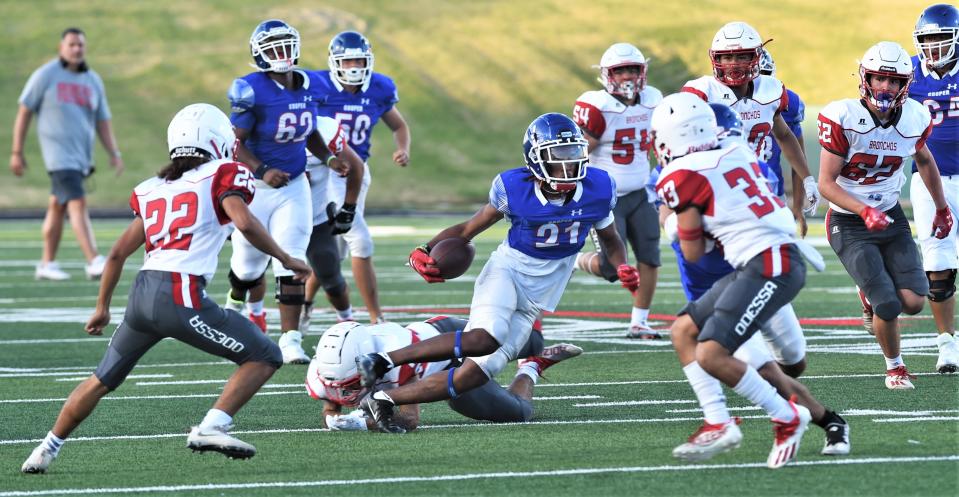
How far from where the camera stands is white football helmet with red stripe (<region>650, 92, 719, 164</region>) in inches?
216

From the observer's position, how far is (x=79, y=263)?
15.8 meters

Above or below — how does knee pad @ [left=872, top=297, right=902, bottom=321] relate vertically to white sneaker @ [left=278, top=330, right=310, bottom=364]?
above

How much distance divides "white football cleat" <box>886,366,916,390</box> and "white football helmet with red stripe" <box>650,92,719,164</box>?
2.04m

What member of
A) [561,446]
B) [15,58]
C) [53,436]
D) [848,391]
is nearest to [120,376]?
[53,436]

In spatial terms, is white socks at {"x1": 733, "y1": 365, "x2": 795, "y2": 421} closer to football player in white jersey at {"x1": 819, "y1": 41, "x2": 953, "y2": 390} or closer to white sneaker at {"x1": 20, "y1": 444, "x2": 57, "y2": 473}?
football player in white jersey at {"x1": 819, "y1": 41, "x2": 953, "y2": 390}

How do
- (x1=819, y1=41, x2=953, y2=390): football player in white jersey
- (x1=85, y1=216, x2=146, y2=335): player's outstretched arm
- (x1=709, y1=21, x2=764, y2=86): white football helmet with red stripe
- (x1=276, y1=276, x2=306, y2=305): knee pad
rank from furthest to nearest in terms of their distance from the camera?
(x1=276, y1=276, x2=306, y2=305): knee pad, (x1=709, y1=21, x2=764, y2=86): white football helmet with red stripe, (x1=819, y1=41, x2=953, y2=390): football player in white jersey, (x1=85, y1=216, x2=146, y2=335): player's outstretched arm

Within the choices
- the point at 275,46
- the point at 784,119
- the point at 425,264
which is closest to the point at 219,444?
the point at 425,264

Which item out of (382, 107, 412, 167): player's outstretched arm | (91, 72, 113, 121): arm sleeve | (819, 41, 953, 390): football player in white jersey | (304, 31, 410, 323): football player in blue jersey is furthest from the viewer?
(91, 72, 113, 121): arm sleeve

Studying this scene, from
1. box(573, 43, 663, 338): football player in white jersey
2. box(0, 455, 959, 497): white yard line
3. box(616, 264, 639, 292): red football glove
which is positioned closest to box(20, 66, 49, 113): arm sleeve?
box(573, 43, 663, 338): football player in white jersey

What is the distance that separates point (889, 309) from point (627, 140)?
300cm

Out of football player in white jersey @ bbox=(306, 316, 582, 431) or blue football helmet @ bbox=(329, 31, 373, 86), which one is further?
blue football helmet @ bbox=(329, 31, 373, 86)

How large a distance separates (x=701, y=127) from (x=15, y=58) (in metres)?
31.5

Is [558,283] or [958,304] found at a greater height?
[558,283]

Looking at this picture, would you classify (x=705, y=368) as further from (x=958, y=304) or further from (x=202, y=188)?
(x=958, y=304)
